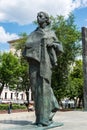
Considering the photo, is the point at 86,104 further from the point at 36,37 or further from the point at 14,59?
the point at 14,59

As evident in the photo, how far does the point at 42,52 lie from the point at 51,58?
431 millimetres

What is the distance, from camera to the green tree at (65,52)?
3875cm

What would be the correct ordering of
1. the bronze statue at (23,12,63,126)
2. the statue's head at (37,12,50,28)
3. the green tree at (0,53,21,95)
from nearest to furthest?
the bronze statue at (23,12,63,126), the statue's head at (37,12,50,28), the green tree at (0,53,21,95)

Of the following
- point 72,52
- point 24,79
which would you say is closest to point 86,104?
point 72,52

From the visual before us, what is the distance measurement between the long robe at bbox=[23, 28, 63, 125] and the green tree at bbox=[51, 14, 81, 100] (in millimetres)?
28008

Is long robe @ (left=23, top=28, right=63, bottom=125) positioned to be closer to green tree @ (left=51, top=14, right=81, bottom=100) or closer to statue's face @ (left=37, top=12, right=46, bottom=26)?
statue's face @ (left=37, top=12, right=46, bottom=26)

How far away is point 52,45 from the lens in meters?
10.4

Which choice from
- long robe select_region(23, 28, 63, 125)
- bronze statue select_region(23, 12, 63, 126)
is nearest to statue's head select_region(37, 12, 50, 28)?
bronze statue select_region(23, 12, 63, 126)

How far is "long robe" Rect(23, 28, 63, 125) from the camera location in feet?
33.1

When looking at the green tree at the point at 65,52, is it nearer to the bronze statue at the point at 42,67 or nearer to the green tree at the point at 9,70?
the green tree at the point at 9,70

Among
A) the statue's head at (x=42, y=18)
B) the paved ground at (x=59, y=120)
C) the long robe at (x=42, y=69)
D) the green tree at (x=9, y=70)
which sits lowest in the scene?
the paved ground at (x=59, y=120)

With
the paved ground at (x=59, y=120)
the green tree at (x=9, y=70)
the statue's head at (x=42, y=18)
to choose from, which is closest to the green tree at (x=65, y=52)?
the green tree at (x=9, y=70)

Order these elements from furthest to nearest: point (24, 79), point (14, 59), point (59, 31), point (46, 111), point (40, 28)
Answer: point (14, 59)
point (24, 79)
point (59, 31)
point (40, 28)
point (46, 111)

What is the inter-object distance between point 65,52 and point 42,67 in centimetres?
2879
